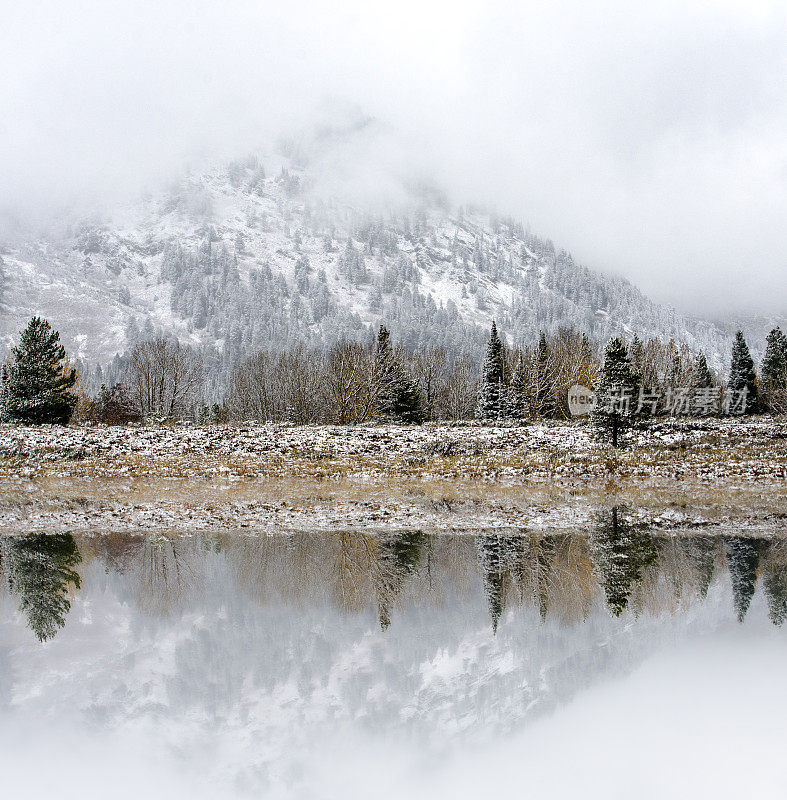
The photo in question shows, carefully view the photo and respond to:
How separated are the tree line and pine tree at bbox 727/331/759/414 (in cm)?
15

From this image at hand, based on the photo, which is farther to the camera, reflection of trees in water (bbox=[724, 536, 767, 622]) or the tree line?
the tree line

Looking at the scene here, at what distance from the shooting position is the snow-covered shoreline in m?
22.7

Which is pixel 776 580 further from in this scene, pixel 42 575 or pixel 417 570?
pixel 42 575

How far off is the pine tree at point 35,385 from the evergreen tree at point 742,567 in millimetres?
49475

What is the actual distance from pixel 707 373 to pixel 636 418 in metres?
58.3

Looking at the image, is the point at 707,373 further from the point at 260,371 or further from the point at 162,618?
the point at 162,618

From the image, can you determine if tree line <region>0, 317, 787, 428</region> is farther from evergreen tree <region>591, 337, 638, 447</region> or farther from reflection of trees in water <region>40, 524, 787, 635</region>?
reflection of trees in water <region>40, 524, 787, 635</region>

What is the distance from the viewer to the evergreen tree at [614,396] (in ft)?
142

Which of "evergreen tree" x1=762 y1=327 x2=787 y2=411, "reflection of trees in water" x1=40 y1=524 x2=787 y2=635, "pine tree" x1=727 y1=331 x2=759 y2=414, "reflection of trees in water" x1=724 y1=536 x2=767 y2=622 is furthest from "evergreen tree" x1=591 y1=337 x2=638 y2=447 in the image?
"evergreen tree" x1=762 y1=327 x2=787 y2=411

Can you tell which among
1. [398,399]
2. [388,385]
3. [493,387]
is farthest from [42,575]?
[493,387]

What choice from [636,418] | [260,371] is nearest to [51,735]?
[636,418]

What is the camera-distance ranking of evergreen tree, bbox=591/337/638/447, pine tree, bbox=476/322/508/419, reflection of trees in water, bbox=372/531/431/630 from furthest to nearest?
1. pine tree, bbox=476/322/508/419
2. evergreen tree, bbox=591/337/638/447
3. reflection of trees in water, bbox=372/531/431/630

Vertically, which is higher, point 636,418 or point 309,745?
point 636,418

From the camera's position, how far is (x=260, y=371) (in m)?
82.4
